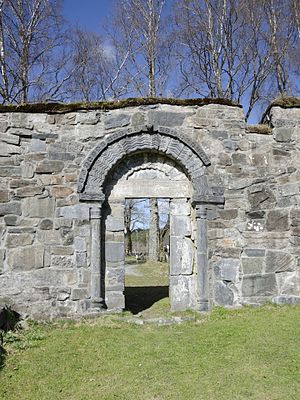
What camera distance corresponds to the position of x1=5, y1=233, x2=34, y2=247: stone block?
21.3 feet

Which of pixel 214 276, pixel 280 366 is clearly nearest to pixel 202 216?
pixel 214 276

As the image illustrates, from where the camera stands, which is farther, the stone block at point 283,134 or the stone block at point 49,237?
the stone block at point 283,134

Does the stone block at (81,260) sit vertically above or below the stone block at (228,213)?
below

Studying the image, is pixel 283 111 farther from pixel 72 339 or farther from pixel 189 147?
pixel 72 339

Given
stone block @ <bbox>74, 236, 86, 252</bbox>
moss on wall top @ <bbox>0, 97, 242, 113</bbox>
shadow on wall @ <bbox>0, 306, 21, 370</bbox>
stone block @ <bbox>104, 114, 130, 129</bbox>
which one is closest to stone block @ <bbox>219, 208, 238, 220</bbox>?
moss on wall top @ <bbox>0, 97, 242, 113</bbox>

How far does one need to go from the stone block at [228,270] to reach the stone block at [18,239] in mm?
3195

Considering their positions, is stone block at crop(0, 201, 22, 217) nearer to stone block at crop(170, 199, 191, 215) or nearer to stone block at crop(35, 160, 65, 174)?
stone block at crop(35, 160, 65, 174)

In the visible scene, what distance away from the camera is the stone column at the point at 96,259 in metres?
6.46

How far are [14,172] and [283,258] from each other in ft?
15.8

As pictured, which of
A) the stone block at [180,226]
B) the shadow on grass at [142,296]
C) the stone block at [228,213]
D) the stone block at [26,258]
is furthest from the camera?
the shadow on grass at [142,296]

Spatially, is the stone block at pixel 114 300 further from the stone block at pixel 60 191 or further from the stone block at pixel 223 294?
the stone block at pixel 60 191

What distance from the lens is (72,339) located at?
214 inches

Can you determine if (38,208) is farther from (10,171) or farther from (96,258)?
(96,258)

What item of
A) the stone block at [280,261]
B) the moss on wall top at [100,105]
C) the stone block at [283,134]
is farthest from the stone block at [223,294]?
the moss on wall top at [100,105]
